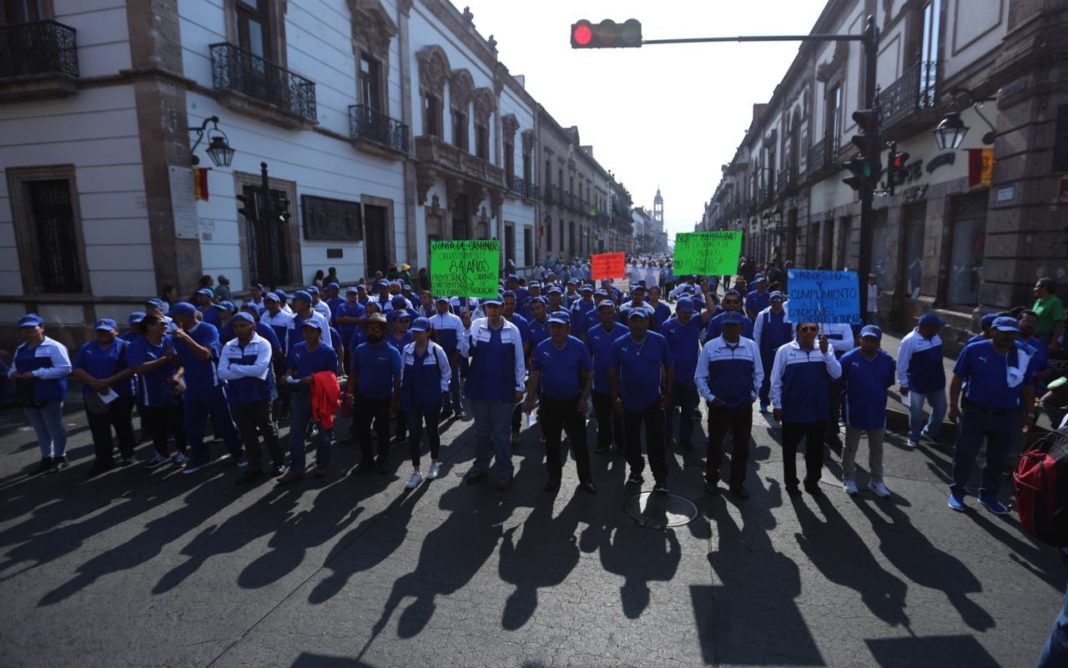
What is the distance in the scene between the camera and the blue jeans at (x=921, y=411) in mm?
6820

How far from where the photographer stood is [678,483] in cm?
586

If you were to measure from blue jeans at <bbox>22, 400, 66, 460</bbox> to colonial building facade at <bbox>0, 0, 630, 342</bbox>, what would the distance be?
5400 mm

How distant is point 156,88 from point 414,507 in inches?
397

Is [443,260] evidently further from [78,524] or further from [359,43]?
[359,43]

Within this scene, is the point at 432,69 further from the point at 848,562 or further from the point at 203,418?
the point at 848,562

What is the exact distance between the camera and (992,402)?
197 inches

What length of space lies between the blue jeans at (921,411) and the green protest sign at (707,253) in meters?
3.34

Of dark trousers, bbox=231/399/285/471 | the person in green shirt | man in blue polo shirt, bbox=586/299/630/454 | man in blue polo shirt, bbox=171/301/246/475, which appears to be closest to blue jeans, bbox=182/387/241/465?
man in blue polo shirt, bbox=171/301/246/475

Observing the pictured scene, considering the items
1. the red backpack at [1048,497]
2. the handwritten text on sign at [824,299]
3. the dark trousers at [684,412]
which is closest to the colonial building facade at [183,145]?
the dark trousers at [684,412]

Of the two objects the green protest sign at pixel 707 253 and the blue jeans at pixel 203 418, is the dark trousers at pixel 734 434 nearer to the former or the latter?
the green protest sign at pixel 707 253

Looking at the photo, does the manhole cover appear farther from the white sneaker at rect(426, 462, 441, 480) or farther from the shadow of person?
the white sneaker at rect(426, 462, 441, 480)

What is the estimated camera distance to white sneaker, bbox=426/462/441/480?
6047 mm

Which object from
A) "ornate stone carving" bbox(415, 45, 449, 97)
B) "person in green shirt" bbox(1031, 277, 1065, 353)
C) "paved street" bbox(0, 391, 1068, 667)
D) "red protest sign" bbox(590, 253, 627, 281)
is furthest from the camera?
"ornate stone carving" bbox(415, 45, 449, 97)

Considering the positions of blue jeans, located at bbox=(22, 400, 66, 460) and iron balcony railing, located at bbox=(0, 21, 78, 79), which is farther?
iron balcony railing, located at bbox=(0, 21, 78, 79)
